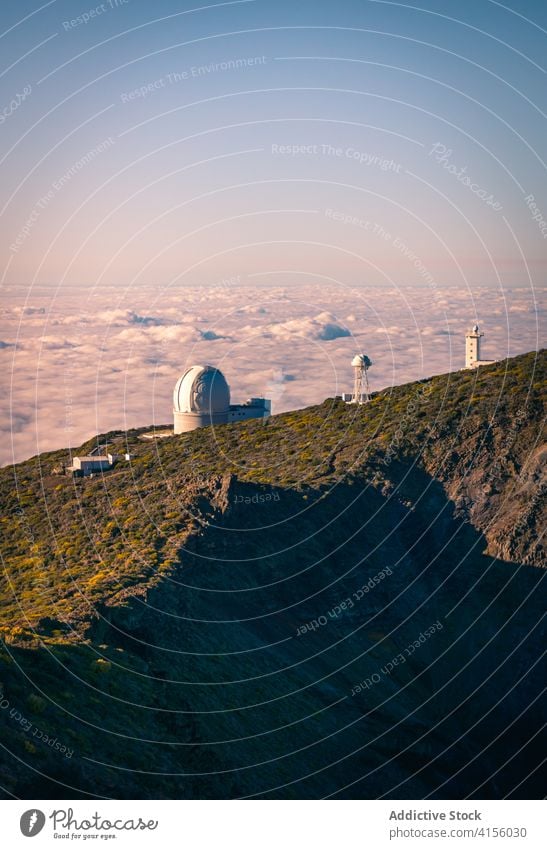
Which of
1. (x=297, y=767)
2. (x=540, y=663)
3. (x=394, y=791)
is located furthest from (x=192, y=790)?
(x=540, y=663)

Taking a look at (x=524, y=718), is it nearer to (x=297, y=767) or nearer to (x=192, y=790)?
(x=297, y=767)

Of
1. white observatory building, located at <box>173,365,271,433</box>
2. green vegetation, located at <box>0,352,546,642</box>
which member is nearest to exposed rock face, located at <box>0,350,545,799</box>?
green vegetation, located at <box>0,352,546,642</box>

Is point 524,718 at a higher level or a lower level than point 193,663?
lower
